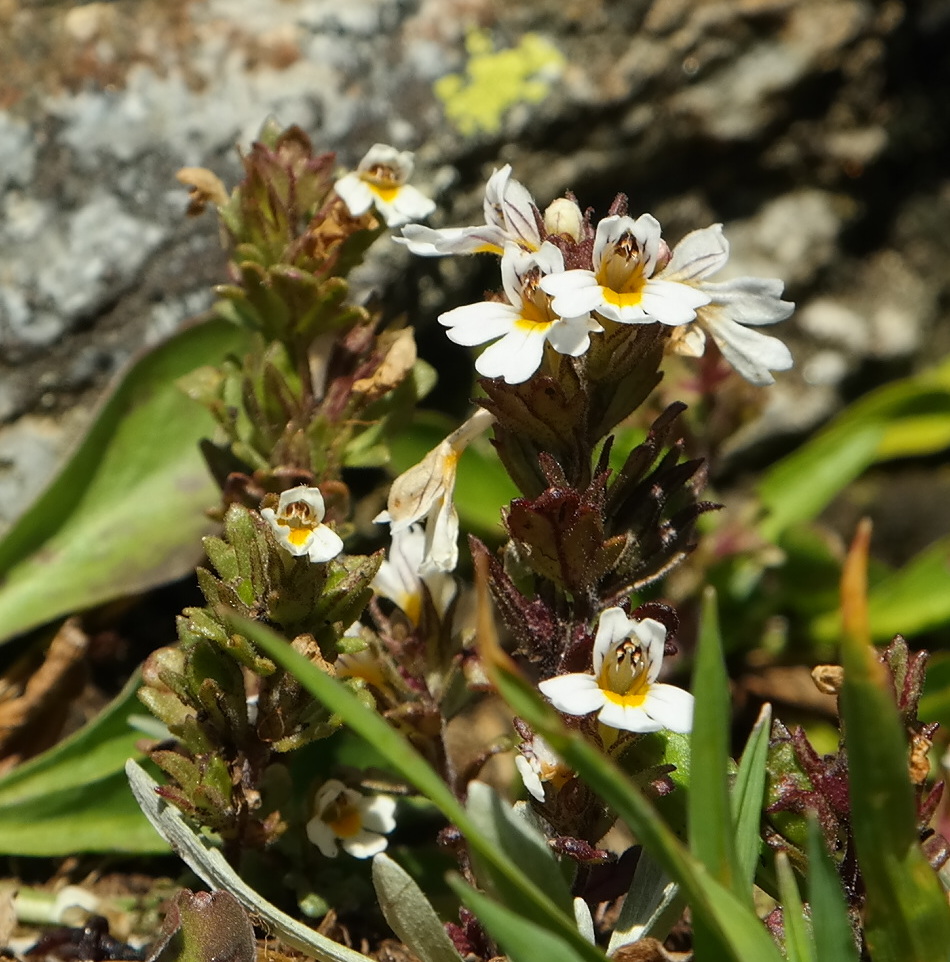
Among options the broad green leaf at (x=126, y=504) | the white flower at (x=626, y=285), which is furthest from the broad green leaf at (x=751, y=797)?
the broad green leaf at (x=126, y=504)

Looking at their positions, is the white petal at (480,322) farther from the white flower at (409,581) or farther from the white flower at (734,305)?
the white flower at (409,581)

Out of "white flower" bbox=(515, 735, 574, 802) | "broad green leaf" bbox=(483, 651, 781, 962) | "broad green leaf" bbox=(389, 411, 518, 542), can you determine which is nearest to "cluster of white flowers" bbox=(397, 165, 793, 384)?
"broad green leaf" bbox=(483, 651, 781, 962)

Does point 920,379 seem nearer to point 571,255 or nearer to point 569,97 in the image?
point 569,97

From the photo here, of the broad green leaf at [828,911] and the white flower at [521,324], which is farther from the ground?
the white flower at [521,324]

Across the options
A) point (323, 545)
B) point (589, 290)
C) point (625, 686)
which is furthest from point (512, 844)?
point (589, 290)

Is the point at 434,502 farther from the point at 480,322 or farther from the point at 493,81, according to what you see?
the point at 493,81

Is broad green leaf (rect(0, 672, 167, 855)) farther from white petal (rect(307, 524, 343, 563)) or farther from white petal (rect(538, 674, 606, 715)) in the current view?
white petal (rect(538, 674, 606, 715))
